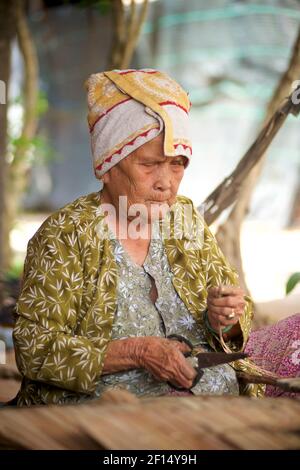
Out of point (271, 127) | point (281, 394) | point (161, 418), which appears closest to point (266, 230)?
point (271, 127)

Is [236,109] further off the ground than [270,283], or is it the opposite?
[236,109]

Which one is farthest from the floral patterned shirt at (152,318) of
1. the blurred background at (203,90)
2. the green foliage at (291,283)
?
the blurred background at (203,90)

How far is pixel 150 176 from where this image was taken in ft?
7.13

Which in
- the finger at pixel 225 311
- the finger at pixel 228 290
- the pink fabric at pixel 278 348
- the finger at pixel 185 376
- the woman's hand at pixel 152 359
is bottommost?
the pink fabric at pixel 278 348

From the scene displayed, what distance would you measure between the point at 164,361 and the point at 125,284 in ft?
0.96

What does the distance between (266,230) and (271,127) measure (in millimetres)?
6659

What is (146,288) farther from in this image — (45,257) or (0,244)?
(0,244)

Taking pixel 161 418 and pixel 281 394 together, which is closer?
pixel 161 418

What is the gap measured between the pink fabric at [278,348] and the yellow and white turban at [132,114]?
2.28 feet

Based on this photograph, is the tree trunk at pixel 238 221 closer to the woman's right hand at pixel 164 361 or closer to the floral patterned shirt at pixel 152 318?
the floral patterned shirt at pixel 152 318

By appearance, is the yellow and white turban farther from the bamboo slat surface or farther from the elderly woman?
the bamboo slat surface

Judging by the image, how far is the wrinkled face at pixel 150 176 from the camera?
7.05 ft

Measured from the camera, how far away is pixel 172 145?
2117 mm

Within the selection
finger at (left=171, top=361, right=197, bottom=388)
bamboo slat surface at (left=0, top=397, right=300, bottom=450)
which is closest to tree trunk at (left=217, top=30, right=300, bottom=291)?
finger at (left=171, top=361, right=197, bottom=388)
